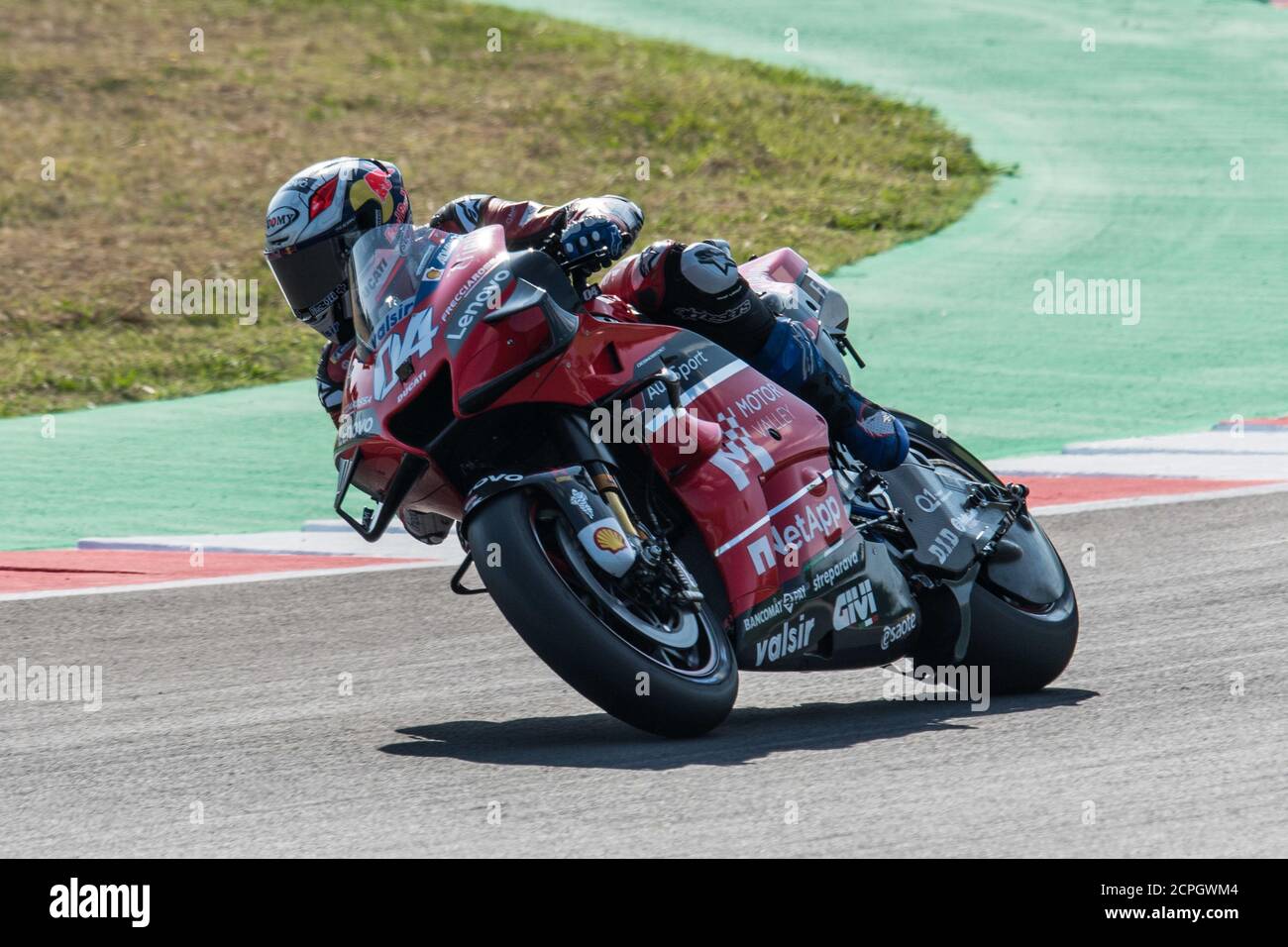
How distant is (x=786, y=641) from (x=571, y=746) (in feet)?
2.26

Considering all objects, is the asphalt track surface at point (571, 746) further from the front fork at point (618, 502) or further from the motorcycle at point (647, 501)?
the front fork at point (618, 502)

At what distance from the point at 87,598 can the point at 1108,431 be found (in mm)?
5952

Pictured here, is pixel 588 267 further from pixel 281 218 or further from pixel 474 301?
pixel 281 218

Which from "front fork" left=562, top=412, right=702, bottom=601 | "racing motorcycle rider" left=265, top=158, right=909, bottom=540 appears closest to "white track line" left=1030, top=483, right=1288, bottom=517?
"racing motorcycle rider" left=265, top=158, right=909, bottom=540

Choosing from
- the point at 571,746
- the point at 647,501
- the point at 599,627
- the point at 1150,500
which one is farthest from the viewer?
the point at 1150,500

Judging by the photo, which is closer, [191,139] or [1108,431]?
[1108,431]

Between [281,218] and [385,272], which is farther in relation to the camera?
[281,218]

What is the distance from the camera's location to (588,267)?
5.64 m

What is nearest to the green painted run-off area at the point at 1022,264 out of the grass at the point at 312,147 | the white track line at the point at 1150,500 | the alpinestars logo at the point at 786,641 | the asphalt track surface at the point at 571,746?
the grass at the point at 312,147
